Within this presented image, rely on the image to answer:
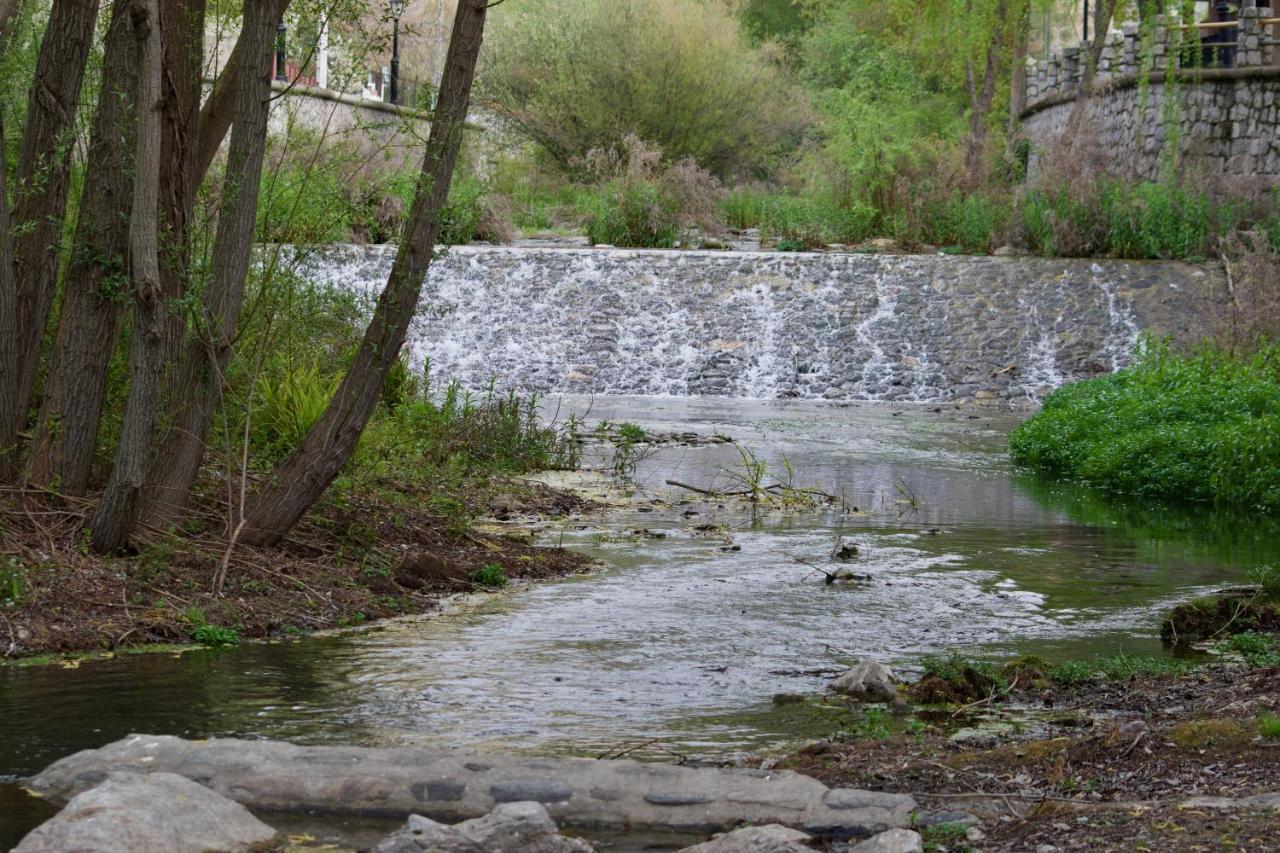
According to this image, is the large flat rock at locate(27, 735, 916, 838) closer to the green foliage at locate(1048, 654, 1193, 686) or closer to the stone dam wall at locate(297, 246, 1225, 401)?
the green foliage at locate(1048, 654, 1193, 686)

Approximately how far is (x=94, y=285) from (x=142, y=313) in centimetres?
54

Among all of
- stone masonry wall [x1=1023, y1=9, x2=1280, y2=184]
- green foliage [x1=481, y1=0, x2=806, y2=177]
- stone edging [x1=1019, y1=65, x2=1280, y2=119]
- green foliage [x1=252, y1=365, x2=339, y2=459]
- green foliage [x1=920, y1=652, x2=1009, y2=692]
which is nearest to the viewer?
green foliage [x1=920, y1=652, x2=1009, y2=692]

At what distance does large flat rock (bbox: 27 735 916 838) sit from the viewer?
4.58 meters

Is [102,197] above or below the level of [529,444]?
above

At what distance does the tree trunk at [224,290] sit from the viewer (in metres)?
7.62

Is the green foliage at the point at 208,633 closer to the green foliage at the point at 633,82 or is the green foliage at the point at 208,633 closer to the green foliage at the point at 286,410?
the green foliage at the point at 286,410

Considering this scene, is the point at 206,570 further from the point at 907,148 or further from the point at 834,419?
the point at 907,148

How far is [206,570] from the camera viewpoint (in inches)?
303

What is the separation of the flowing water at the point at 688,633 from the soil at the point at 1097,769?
648mm

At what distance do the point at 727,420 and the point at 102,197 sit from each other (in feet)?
39.2

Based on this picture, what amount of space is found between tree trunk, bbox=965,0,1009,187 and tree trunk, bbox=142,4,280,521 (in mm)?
22631

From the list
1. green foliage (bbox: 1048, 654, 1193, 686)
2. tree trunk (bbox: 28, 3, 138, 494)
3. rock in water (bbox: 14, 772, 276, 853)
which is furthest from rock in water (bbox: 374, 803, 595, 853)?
tree trunk (bbox: 28, 3, 138, 494)

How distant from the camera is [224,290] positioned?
304 inches

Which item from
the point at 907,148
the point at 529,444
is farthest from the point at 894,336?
the point at 529,444
